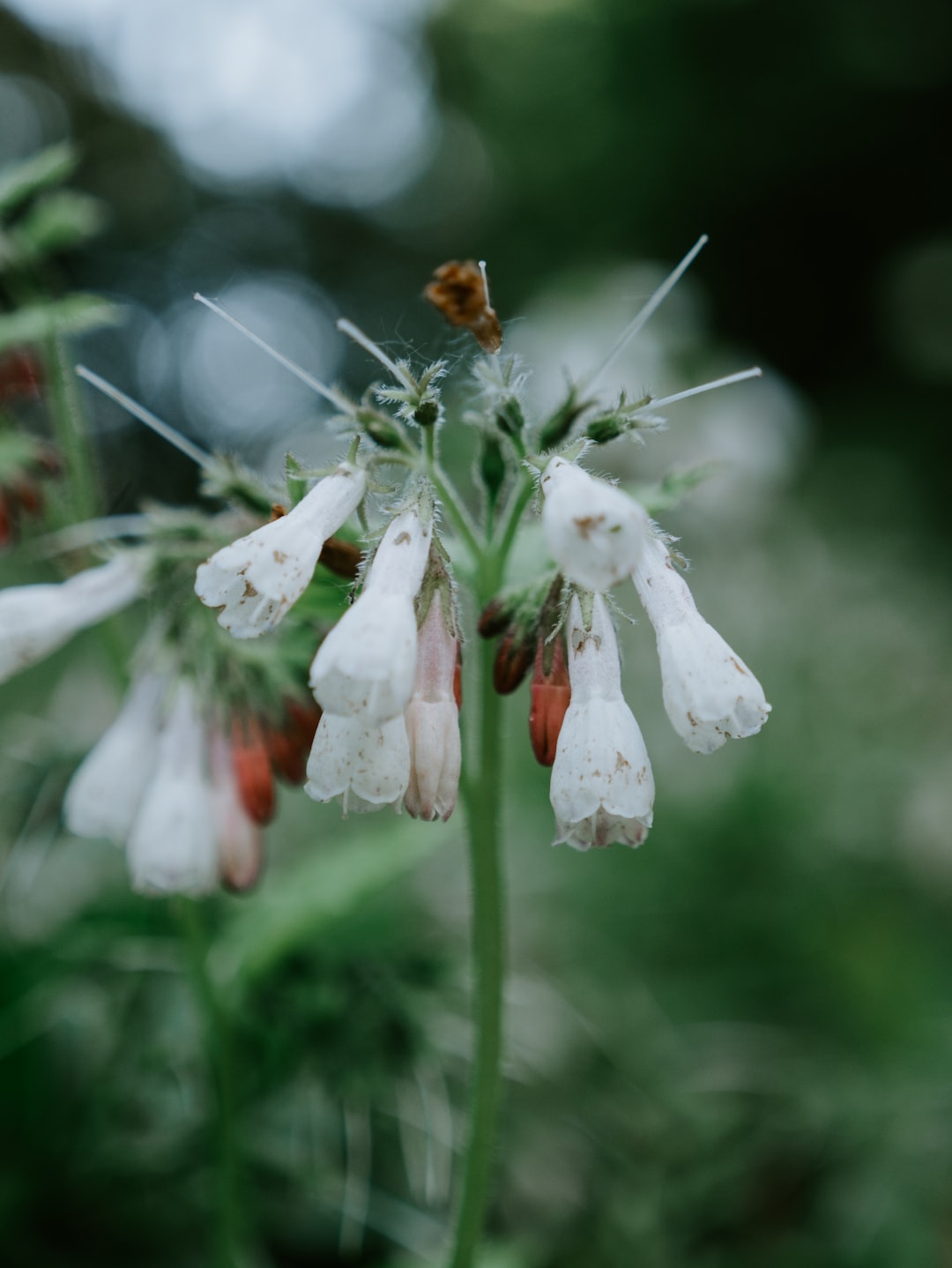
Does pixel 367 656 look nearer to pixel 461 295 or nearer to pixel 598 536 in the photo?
pixel 598 536

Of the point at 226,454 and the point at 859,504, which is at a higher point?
the point at 859,504

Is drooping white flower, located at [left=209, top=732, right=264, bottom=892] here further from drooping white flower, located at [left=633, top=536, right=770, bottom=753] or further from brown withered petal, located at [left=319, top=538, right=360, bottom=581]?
drooping white flower, located at [left=633, top=536, right=770, bottom=753]

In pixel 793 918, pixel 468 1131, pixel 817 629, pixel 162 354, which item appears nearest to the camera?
pixel 468 1131

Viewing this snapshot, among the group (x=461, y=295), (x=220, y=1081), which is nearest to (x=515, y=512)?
(x=461, y=295)

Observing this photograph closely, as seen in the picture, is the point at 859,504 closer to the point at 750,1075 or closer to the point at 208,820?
the point at 750,1075

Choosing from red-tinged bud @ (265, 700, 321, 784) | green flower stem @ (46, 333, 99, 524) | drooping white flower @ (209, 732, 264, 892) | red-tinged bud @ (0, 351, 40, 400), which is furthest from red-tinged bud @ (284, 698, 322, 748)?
red-tinged bud @ (0, 351, 40, 400)

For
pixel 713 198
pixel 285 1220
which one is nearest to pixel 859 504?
pixel 713 198
